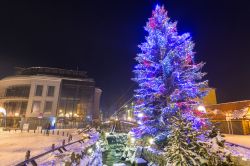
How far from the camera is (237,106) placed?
2206 cm

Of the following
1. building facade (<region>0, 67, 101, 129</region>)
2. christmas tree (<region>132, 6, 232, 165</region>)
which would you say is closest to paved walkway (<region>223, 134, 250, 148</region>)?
christmas tree (<region>132, 6, 232, 165</region>)

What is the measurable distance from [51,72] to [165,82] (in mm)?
48060

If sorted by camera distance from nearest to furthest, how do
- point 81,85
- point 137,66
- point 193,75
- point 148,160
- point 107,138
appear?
point 193,75, point 137,66, point 148,160, point 107,138, point 81,85

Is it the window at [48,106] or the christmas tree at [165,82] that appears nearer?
the christmas tree at [165,82]

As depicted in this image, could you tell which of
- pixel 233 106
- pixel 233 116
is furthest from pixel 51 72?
pixel 233 116

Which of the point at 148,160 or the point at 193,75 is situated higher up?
the point at 193,75

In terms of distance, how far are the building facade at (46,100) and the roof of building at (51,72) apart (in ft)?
3.83

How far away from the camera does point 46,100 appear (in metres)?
48.2

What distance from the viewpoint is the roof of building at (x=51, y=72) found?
2121 inches

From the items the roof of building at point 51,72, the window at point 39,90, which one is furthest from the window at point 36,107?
the roof of building at point 51,72

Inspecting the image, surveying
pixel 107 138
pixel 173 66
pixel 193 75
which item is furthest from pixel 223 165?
pixel 107 138

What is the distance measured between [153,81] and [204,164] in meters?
7.08

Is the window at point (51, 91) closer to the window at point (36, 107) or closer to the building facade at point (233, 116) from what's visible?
the window at point (36, 107)

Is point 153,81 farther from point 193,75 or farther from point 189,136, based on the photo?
point 189,136
